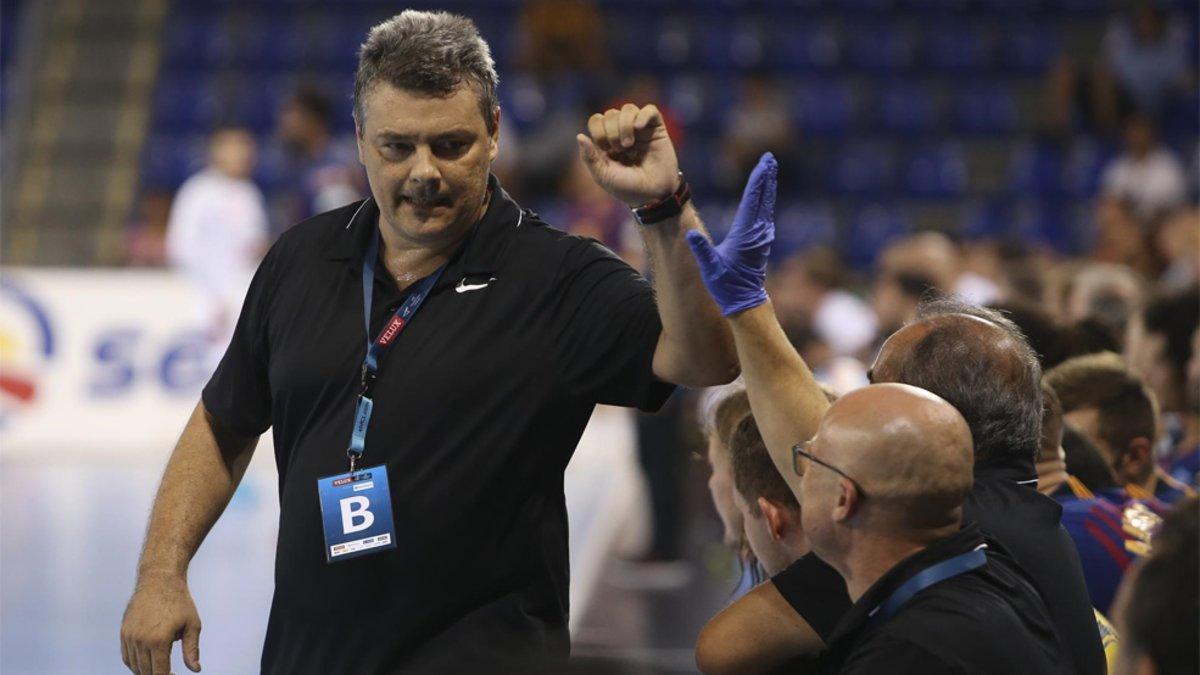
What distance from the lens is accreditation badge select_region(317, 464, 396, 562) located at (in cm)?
269

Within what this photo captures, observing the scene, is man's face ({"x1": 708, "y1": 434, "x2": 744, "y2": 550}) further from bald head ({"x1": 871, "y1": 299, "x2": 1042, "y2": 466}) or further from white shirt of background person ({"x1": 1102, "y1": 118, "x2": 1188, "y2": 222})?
white shirt of background person ({"x1": 1102, "y1": 118, "x2": 1188, "y2": 222})

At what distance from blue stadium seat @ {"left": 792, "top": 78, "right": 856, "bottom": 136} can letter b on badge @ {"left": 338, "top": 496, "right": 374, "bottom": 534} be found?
1202cm

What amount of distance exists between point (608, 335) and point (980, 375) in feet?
2.08

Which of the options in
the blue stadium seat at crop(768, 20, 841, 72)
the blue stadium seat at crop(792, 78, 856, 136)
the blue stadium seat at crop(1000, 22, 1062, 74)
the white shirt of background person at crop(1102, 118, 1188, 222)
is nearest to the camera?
the white shirt of background person at crop(1102, 118, 1188, 222)

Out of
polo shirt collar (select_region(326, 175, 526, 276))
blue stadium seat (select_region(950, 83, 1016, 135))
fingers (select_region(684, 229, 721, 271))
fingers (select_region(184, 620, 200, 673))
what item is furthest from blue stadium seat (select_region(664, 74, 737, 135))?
fingers (select_region(684, 229, 721, 271))

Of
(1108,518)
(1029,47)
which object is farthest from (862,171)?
(1108,518)

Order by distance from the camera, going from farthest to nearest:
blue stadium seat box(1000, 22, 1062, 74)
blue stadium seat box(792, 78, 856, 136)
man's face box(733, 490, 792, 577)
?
1. blue stadium seat box(1000, 22, 1062, 74)
2. blue stadium seat box(792, 78, 856, 136)
3. man's face box(733, 490, 792, 577)

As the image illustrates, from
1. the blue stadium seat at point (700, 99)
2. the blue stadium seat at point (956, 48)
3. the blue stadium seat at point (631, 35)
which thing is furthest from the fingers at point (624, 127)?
the blue stadium seat at point (956, 48)

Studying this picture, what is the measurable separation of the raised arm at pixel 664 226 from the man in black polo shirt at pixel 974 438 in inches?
1.7

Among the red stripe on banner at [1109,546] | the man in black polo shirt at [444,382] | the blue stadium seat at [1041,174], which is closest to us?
the man in black polo shirt at [444,382]

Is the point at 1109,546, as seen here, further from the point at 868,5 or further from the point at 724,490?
the point at 868,5

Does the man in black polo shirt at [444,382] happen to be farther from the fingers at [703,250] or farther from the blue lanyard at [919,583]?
the blue lanyard at [919,583]

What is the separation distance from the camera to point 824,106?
1444cm

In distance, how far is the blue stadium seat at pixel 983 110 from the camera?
14422mm
